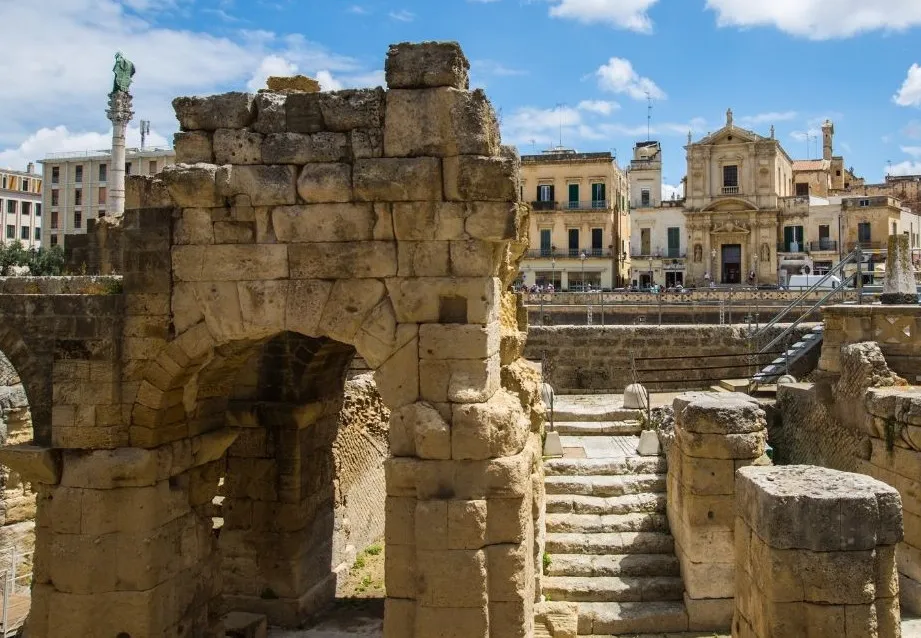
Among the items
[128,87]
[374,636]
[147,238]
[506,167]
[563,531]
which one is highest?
[128,87]

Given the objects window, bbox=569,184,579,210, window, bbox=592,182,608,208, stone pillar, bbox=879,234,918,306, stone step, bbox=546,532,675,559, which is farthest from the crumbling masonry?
window, bbox=569,184,579,210

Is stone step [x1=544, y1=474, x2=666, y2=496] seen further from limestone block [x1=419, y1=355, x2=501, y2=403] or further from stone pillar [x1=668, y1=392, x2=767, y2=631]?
limestone block [x1=419, y1=355, x2=501, y2=403]

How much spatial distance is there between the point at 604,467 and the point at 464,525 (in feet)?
19.0

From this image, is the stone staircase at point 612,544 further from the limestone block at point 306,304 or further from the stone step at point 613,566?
the limestone block at point 306,304

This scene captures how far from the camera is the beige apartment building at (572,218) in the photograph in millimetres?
48125

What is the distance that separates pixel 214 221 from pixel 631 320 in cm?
2438

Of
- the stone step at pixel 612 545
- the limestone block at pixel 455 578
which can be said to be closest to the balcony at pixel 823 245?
the stone step at pixel 612 545

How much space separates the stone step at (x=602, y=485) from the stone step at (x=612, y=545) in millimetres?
890

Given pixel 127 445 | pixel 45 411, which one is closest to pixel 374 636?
pixel 127 445

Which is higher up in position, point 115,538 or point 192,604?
point 115,538

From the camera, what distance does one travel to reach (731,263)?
49.0 meters

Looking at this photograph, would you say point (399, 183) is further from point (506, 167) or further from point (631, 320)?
point (631, 320)

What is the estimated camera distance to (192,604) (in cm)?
705

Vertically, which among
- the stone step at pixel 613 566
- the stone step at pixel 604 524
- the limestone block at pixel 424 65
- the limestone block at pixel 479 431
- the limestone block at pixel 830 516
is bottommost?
the stone step at pixel 613 566
